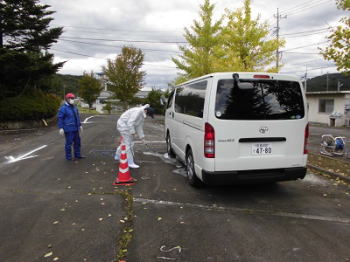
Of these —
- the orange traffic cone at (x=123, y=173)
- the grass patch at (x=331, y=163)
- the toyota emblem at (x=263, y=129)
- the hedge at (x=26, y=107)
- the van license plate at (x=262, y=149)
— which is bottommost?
the grass patch at (x=331, y=163)

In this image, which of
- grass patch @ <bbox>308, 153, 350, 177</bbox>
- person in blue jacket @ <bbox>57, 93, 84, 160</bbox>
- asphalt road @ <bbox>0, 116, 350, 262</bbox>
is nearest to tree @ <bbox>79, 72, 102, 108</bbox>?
person in blue jacket @ <bbox>57, 93, 84, 160</bbox>

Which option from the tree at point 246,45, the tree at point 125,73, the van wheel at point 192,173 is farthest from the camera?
the tree at point 125,73

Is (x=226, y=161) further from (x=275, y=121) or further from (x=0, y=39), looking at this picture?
(x=0, y=39)

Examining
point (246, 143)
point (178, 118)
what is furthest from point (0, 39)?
point (246, 143)

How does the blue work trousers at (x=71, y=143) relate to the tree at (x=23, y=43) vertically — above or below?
below

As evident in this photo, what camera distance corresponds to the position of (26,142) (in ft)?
33.0

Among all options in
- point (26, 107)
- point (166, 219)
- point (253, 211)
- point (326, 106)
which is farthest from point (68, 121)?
point (326, 106)

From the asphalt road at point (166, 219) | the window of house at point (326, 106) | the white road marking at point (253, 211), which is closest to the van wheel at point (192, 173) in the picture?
the asphalt road at point (166, 219)

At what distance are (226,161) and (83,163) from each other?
14.5 feet

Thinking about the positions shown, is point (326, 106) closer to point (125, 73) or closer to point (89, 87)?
point (125, 73)

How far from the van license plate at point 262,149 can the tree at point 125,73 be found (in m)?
30.2

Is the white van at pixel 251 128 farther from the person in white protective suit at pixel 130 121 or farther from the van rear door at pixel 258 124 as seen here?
the person in white protective suit at pixel 130 121

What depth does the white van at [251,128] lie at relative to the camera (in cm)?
388

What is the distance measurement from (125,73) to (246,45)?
22934 millimetres
